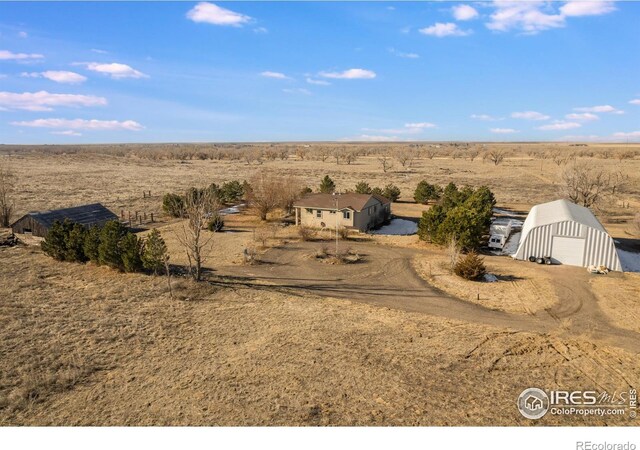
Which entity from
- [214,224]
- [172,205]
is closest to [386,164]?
[172,205]

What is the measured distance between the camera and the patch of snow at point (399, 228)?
4262cm

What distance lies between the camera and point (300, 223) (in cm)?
4459

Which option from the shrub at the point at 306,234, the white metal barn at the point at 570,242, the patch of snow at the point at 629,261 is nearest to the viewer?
the white metal barn at the point at 570,242

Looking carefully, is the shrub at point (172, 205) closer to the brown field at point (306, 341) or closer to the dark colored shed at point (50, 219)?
the dark colored shed at point (50, 219)

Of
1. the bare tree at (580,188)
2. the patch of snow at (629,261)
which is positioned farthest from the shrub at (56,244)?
the bare tree at (580,188)

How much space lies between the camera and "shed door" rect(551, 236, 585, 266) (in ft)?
97.8

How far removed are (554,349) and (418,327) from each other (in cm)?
586

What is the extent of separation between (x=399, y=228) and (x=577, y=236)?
1818 centimetres

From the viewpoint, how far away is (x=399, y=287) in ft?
84.4

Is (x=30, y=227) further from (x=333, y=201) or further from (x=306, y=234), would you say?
(x=333, y=201)

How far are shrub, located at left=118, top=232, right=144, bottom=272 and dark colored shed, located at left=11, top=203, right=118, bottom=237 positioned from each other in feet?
32.5

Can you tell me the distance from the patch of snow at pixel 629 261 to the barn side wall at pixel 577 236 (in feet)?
5.69

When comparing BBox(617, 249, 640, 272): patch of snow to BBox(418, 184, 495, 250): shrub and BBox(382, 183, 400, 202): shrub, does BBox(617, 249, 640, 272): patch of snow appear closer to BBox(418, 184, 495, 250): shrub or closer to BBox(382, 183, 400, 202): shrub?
BBox(418, 184, 495, 250): shrub
